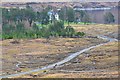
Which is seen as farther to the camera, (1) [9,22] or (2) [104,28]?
(2) [104,28]

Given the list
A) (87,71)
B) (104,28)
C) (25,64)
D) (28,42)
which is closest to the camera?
(87,71)

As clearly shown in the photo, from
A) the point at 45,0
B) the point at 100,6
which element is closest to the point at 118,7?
the point at 100,6

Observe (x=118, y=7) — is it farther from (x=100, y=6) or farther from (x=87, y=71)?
(x=87, y=71)

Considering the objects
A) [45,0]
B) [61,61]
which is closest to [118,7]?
[45,0]

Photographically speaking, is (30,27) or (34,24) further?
(30,27)

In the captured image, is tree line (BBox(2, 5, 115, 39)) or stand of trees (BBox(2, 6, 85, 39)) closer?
stand of trees (BBox(2, 6, 85, 39))

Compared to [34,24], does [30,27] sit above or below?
below

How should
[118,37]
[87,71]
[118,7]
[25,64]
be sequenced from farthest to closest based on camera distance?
[118,7] → [118,37] → [25,64] → [87,71]

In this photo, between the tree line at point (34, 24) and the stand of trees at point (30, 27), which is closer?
the stand of trees at point (30, 27)

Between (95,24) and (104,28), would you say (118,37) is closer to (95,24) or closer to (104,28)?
(104,28)
